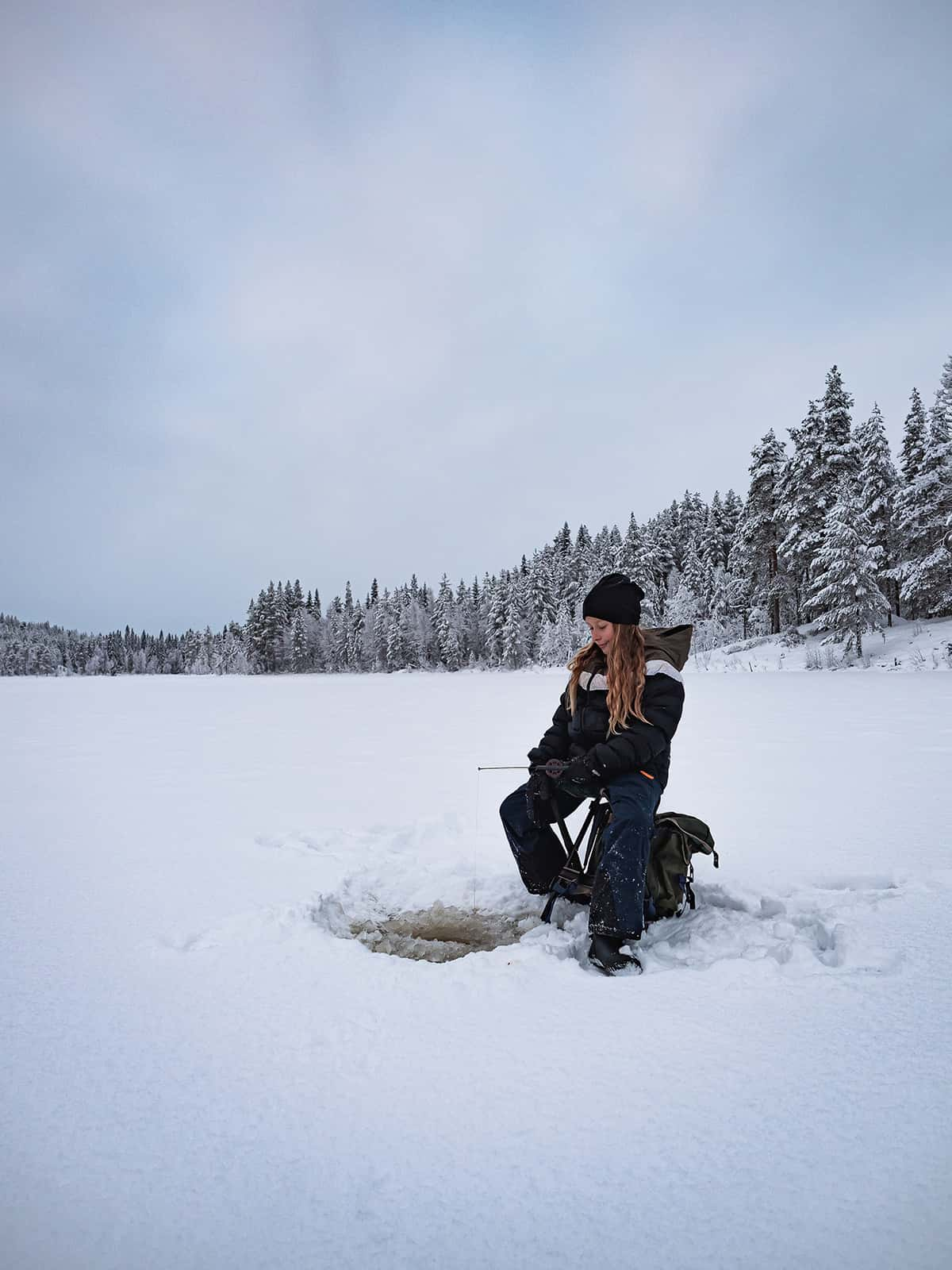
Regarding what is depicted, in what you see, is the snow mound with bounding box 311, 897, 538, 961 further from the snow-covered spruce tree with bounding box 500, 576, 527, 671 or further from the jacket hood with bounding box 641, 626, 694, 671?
the snow-covered spruce tree with bounding box 500, 576, 527, 671

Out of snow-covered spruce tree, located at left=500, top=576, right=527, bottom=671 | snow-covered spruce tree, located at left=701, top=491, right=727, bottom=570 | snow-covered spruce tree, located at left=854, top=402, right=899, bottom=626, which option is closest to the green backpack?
snow-covered spruce tree, located at left=854, top=402, right=899, bottom=626

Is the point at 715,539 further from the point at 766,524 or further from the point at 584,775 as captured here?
the point at 584,775

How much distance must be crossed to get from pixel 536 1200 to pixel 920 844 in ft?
12.1

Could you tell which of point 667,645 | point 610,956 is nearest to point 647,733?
point 667,645

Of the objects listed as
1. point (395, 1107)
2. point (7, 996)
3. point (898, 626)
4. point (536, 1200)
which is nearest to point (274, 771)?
point (7, 996)

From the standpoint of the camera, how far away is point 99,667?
130m

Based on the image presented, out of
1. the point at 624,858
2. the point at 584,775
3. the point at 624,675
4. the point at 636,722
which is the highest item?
the point at 624,675

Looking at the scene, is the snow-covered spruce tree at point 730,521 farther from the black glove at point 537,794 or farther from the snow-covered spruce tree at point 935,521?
the black glove at point 537,794

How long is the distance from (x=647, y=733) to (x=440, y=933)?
152 cm

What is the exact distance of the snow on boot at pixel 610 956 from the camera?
2709mm

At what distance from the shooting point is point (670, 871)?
3.29m

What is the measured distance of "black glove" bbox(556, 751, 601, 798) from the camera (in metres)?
3.08

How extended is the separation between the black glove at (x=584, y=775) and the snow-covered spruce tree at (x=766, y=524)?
34.2 meters

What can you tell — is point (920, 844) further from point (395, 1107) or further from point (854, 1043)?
point (395, 1107)
